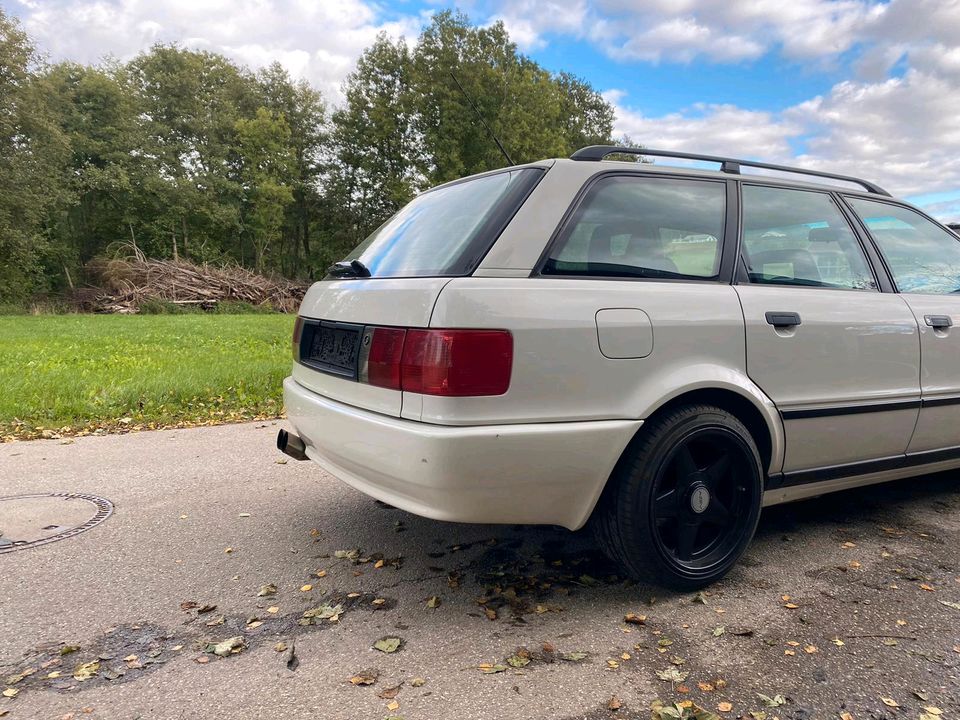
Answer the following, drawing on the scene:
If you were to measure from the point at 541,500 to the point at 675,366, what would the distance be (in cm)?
74

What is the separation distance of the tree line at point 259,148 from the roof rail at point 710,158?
2911 cm

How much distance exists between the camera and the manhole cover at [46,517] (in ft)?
11.1

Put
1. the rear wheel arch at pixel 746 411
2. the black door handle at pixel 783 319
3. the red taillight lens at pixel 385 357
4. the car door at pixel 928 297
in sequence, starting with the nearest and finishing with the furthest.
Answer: the red taillight lens at pixel 385 357 < the rear wheel arch at pixel 746 411 < the black door handle at pixel 783 319 < the car door at pixel 928 297

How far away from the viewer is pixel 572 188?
2.74m

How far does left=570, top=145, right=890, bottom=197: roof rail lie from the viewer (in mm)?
2885

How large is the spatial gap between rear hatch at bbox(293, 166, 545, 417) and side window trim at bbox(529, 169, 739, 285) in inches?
7.3

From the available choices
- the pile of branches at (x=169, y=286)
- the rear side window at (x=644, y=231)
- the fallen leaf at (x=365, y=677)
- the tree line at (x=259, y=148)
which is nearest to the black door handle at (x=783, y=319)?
the rear side window at (x=644, y=231)

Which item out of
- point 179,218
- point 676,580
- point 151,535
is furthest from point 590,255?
point 179,218

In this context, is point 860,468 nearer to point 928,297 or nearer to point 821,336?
point 821,336

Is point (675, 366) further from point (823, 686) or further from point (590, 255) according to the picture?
point (823, 686)

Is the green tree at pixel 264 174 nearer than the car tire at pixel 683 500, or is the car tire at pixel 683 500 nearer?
the car tire at pixel 683 500

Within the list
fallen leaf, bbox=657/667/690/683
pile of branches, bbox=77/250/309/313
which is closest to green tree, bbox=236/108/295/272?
pile of branches, bbox=77/250/309/313

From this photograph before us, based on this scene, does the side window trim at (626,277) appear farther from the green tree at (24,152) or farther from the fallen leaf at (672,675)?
the green tree at (24,152)

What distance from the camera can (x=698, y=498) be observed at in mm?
2717
